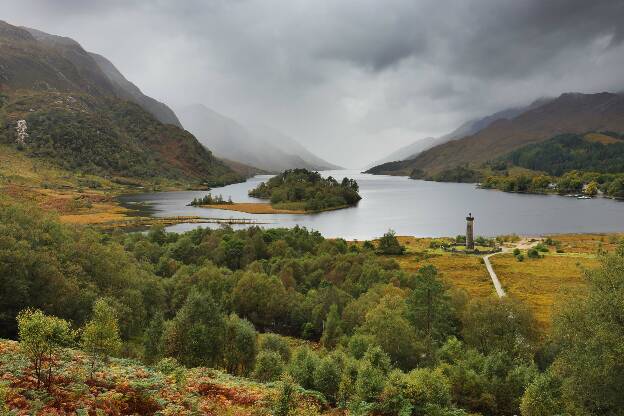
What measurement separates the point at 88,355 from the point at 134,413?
8.55 meters

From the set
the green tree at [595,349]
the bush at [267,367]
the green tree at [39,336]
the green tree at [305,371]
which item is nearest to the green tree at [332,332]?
the bush at [267,367]

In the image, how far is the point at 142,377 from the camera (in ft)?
76.5

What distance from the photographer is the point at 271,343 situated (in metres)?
40.8

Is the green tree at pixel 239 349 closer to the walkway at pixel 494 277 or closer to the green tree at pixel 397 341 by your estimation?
the green tree at pixel 397 341

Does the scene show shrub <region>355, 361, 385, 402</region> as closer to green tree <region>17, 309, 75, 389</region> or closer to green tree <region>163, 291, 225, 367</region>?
green tree <region>163, 291, 225, 367</region>

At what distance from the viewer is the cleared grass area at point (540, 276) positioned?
228ft

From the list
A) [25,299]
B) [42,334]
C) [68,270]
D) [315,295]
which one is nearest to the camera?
[42,334]

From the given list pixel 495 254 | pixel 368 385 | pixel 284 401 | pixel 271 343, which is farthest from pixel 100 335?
pixel 495 254

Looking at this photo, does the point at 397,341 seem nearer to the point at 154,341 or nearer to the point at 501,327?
the point at 501,327

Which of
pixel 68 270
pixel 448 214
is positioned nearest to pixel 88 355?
pixel 68 270

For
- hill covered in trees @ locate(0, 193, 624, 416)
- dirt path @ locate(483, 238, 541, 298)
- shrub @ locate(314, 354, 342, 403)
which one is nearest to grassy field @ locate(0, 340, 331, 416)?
hill covered in trees @ locate(0, 193, 624, 416)

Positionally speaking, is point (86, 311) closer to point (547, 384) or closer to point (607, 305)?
point (547, 384)

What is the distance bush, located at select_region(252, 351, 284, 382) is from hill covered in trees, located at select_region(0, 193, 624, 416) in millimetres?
119

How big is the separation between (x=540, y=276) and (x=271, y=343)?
67.8m
